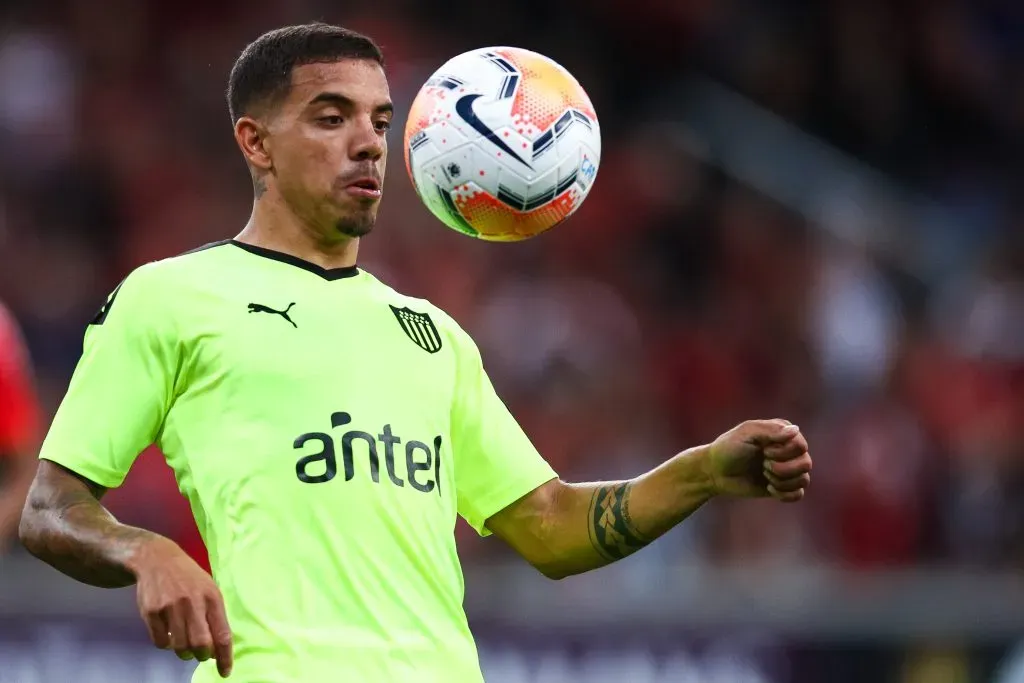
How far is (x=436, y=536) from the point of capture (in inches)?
162

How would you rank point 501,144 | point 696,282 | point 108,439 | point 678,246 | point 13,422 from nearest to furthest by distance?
point 108,439 → point 501,144 → point 13,422 → point 696,282 → point 678,246

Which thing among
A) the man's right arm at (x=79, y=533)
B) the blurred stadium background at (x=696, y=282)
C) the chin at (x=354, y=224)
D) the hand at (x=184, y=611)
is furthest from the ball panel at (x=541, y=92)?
the blurred stadium background at (x=696, y=282)

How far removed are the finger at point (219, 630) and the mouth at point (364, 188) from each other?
50.6 inches

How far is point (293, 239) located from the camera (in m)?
4.36

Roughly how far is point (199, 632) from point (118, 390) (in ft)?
2.72

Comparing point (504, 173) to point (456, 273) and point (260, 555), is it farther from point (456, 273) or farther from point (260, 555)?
point (456, 273)

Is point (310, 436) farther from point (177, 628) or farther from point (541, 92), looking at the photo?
point (541, 92)

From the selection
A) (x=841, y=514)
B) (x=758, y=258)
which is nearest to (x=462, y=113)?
(x=841, y=514)

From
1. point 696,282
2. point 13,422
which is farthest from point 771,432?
point 696,282

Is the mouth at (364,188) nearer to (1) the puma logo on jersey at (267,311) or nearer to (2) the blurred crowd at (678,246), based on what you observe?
(1) the puma logo on jersey at (267,311)

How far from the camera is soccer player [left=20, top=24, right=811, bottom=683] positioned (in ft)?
12.6

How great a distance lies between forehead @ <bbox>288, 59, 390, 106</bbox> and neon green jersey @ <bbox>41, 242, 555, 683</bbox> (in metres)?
0.43

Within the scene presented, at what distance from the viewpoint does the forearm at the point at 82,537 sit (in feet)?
11.7

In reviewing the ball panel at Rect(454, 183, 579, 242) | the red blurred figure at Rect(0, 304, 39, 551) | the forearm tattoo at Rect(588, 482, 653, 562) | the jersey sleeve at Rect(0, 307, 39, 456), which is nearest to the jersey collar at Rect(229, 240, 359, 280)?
the ball panel at Rect(454, 183, 579, 242)
